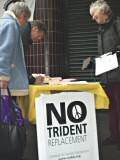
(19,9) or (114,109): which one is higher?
(19,9)

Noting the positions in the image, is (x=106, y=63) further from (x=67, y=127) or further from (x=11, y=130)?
(x=11, y=130)

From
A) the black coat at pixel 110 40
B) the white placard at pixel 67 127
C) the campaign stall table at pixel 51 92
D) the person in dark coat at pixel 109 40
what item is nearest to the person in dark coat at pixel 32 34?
the campaign stall table at pixel 51 92

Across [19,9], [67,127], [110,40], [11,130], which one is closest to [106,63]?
[110,40]

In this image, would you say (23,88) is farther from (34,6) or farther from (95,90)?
(34,6)

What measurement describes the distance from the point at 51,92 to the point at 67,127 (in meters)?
0.40

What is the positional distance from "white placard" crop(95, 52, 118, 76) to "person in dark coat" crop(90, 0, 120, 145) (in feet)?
1.05

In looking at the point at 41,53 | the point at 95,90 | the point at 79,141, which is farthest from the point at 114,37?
the point at 41,53

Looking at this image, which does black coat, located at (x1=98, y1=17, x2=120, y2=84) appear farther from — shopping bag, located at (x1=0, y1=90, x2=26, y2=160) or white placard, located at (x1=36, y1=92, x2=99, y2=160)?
shopping bag, located at (x1=0, y1=90, x2=26, y2=160)

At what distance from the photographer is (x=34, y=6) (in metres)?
8.83

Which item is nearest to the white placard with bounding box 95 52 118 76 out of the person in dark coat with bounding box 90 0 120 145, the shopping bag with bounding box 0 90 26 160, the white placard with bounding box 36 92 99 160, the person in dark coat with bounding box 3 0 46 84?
the person in dark coat with bounding box 90 0 120 145

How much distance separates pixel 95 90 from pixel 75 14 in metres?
4.16

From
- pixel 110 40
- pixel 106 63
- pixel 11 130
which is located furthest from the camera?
pixel 110 40

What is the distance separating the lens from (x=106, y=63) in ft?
18.7

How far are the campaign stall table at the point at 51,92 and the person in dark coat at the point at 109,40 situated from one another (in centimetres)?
90
